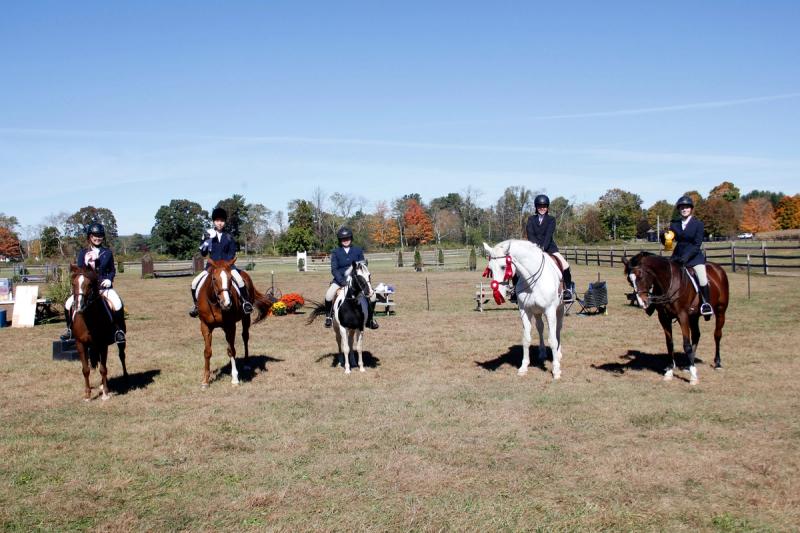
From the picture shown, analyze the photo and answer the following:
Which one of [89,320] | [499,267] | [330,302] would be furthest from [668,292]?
[89,320]

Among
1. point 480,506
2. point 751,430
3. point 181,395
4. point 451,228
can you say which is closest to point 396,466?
point 480,506

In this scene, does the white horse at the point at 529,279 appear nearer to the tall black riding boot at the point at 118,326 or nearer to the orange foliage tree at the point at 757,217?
the tall black riding boot at the point at 118,326

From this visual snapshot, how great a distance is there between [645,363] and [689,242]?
105 inches

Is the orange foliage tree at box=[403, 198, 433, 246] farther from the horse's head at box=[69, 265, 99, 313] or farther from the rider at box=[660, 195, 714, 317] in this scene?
the horse's head at box=[69, 265, 99, 313]

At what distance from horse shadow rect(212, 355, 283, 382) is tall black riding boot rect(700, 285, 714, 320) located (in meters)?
8.58

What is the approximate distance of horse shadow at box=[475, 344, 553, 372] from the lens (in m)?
12.6

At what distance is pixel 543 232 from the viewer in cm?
1209

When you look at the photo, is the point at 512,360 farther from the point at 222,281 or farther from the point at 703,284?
the point at 222,281

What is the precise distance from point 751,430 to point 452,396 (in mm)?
4345

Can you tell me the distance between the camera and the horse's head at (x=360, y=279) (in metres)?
11.5

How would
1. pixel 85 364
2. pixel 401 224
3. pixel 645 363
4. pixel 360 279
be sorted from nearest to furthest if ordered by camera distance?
1. pixel 85 364
2. pixel 360 279
3. pixel 645 363
4. pixel 401 224

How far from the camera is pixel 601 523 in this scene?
5516mm

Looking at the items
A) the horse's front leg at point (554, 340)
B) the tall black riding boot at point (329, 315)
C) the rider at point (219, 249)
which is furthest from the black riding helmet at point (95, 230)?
the horse's front leg at point (554, 340)

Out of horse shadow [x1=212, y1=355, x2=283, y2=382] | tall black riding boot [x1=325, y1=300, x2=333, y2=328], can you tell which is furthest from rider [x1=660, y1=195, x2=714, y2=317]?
horse shadow [x1=212, y1=355, x2=283, y2=382]
